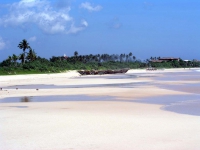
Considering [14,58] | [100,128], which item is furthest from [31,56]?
[100,128]

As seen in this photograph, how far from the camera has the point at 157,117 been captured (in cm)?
1167

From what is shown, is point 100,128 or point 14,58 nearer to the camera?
point 100,128

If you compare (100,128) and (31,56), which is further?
(31,56)

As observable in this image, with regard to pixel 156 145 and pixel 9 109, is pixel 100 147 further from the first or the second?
pixel 9 109

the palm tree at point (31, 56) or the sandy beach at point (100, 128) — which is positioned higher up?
the palm tree at point (31, 56)

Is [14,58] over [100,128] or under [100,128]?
over

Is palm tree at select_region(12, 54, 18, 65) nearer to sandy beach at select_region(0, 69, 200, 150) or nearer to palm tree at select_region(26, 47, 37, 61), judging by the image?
palm tree at select_region(26, 47, 37, 61)

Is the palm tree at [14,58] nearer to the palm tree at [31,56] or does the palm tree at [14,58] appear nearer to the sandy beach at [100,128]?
the palm tree at [31,56]

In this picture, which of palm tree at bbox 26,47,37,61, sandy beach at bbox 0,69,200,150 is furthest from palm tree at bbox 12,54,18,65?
sandy beach at bbox 0,69,200,150

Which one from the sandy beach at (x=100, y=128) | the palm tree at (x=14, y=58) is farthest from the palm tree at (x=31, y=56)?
the sandy beach at (x=100, y=128)

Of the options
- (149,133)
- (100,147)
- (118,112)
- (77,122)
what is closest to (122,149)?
(100,147)

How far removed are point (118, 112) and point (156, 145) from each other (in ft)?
17.4

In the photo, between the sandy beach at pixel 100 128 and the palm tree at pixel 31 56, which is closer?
the sandy beach at pixel 100 128

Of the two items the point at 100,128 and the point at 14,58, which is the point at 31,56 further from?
the point at 100,128
